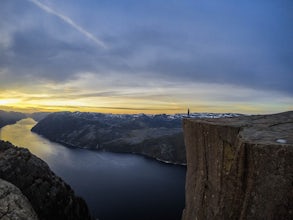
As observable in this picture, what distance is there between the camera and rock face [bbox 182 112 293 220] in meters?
9.42

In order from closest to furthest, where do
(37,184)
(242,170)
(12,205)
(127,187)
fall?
(242,170) < (12,205) < (37,184) < (127,187)

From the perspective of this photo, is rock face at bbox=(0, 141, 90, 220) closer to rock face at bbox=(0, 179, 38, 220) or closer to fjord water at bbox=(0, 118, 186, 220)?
rock face at bbox=(0, 179, 38, 220)

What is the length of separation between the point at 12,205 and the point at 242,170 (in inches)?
844

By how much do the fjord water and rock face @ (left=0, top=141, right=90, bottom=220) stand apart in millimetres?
32714

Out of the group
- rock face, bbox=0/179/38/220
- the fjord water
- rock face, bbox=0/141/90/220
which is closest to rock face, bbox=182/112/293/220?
rock face, bbox=0/179/38/220

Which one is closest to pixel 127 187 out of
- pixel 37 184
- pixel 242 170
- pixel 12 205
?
pixel 37 184

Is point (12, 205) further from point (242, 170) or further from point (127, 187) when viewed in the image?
point (127, 187)

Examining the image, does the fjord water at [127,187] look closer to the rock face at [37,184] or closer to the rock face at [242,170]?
the rock face at [37,184]

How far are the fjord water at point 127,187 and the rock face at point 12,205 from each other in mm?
54738

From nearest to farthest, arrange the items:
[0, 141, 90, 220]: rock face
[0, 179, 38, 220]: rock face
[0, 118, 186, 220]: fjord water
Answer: [0, 179, 38, 220]: rock face
[0, 141, 90, 220]: rock face
[0, 118, 186, 220]: fjord water

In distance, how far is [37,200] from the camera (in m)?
38.1

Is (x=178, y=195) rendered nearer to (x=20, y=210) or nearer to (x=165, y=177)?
(x=165, y=177)

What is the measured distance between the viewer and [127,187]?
104 metres

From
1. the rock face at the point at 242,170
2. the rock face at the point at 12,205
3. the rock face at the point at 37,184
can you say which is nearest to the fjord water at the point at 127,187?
the rock face at the point at 37,184
